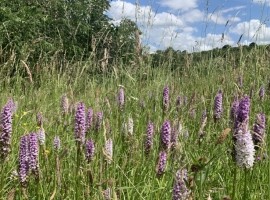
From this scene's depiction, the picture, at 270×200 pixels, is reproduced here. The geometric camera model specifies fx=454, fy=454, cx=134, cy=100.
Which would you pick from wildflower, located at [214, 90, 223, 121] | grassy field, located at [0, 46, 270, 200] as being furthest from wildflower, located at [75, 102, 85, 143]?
wildflower, located at [214, 90, 223, 121]

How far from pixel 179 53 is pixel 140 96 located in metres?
2.81

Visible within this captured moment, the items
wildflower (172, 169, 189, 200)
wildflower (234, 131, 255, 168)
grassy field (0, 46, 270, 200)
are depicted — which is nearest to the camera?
wildflower (172, 169, 189, 200)

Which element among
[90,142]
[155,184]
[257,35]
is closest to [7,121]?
[90,142]

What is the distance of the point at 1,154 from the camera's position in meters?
2.08

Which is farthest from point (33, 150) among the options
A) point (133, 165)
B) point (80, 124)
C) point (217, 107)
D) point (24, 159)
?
point (217, 107)

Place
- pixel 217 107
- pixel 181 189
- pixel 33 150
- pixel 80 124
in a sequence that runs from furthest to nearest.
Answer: pixel 217 107, pixel 80 124, pixel 33 150, pixel 181 189

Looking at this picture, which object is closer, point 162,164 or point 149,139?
point 162,164

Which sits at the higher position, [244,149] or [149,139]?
[244,149]

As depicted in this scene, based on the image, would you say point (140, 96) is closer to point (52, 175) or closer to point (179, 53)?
point (52, 175)

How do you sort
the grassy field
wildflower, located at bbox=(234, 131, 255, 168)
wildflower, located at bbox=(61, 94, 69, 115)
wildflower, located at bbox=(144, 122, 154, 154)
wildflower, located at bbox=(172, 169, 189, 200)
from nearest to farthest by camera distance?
wildflower, located at bbox=(172, 169, 189, 200) → wildflower, located at bbox=(234, 131, 255, 168) → the grassy field → wildflower, located at bbox=(144, 122, 154, 154) → wildflower, located at bbox=(61, 94, 69, 115)

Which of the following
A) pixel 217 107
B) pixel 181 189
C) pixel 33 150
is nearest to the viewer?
pixel 181 189

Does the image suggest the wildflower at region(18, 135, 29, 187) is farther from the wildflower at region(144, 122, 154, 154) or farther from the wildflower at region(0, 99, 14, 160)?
the wildflower at region(144, 122, 154, 154)

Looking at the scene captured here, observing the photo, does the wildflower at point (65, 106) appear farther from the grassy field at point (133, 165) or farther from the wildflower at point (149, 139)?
the wildflower at point (149, 139)

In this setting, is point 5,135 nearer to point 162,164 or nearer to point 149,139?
point 162,164
